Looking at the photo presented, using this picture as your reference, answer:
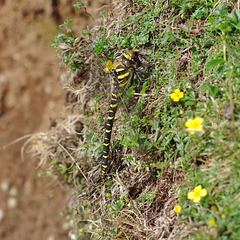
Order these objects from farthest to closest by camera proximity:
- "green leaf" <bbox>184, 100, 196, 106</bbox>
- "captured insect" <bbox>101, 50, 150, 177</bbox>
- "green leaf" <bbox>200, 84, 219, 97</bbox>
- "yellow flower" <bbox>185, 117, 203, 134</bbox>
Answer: "captured insect" <bbox>101, 50, 150, 177</bbox>
"green leaf" <bbox>184, 100, 196, 106</bbox>
"green leaf" <bbox>200, 84, 219, 97</bbox>
"yellow flower" <bbox>185, 117, 203, 134</bbox>

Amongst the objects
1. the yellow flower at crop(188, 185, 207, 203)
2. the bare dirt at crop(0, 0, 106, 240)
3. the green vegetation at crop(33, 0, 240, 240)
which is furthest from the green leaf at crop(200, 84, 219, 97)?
the bare dirt at crop(0, 0, 106, 240)

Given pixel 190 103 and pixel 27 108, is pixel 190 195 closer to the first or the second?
pixel 190 103

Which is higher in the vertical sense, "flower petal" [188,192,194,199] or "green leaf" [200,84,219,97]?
"green leaf" [200,84,219,97]

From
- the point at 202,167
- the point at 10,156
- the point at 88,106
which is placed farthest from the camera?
the point at 10,156

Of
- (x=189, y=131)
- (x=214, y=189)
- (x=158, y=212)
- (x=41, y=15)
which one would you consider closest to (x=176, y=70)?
(x=189, y=131)

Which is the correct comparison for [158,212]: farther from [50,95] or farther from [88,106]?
[50,95]

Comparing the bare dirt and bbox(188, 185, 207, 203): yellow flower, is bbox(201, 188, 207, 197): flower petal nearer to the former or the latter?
bbox(188, 185, 207, 203): yellow flower

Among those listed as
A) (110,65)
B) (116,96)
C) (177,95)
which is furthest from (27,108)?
(177,95)
